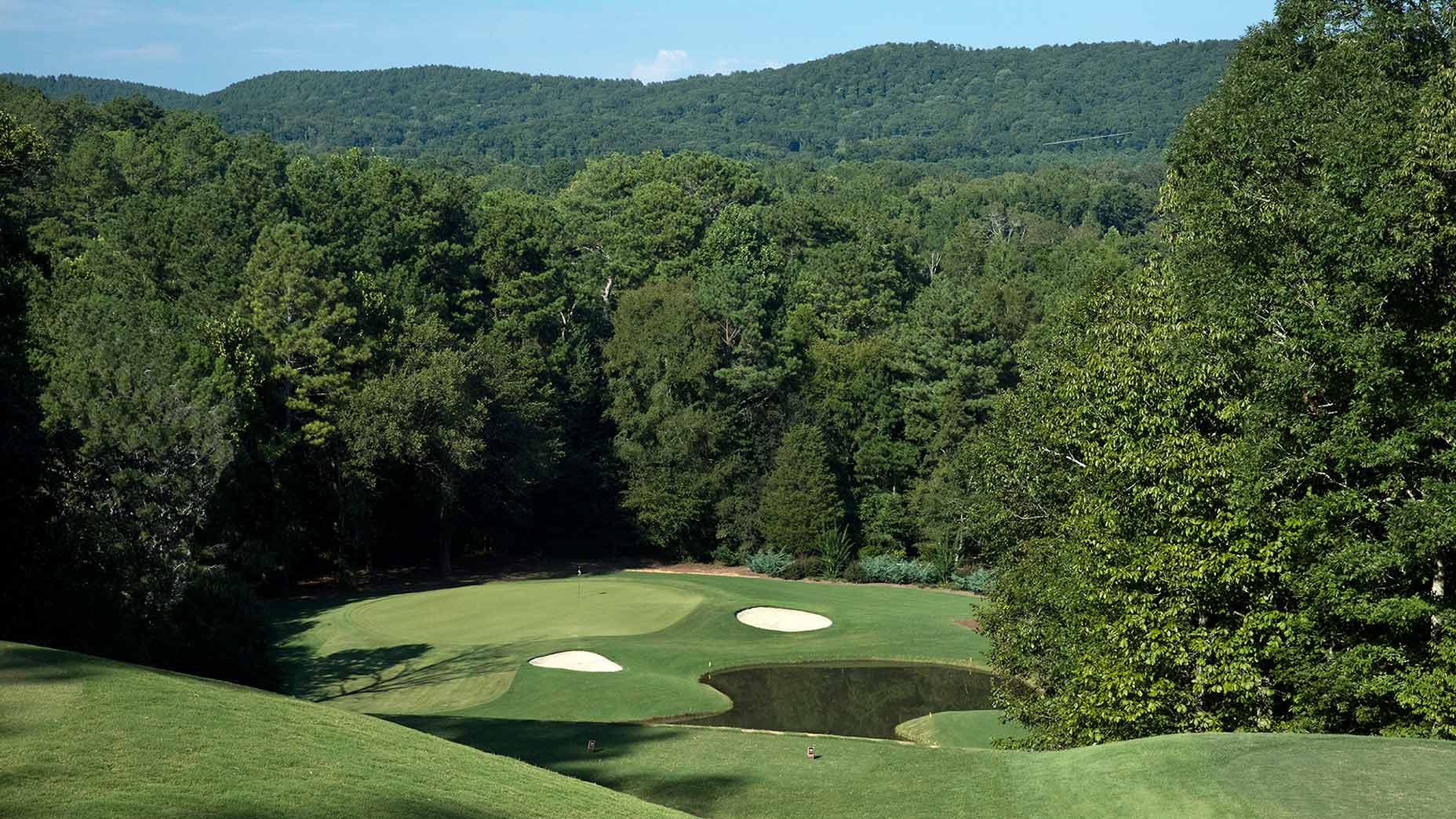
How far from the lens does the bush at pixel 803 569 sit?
58000 mm

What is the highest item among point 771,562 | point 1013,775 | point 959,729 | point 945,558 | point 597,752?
point 1013,775

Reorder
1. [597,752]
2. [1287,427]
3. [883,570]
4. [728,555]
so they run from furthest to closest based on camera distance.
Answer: [728,555], [883,570], [1287,427], [597,752]

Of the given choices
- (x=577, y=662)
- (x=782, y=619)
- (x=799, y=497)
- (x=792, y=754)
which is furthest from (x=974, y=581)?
(x=792, y=754)

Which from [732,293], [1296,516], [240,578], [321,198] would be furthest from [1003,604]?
[321,198]

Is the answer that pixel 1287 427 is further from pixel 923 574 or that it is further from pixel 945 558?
pixel 945 558

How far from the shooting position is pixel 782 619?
43094mm

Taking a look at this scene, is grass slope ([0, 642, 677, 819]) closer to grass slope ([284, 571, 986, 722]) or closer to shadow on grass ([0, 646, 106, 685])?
shadow on grass ([0, 646, 106, 685])

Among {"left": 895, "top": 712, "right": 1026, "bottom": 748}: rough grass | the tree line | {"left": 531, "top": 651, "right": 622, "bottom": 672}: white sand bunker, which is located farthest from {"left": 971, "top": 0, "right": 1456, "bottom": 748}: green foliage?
the tree line

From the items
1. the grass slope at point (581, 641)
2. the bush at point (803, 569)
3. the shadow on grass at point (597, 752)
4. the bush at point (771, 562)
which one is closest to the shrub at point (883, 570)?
the bush at point (803, 569)

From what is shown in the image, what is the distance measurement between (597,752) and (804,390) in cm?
4888

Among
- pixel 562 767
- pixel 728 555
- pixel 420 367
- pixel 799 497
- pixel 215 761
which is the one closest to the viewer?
pixel 215 761

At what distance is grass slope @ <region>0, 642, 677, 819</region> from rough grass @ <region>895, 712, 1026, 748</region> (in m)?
15.4

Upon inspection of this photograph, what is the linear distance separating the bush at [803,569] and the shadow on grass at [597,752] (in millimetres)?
35530

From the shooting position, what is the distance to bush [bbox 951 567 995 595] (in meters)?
53.1
